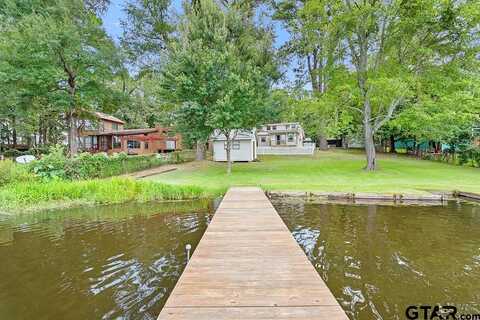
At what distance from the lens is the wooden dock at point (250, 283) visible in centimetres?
268

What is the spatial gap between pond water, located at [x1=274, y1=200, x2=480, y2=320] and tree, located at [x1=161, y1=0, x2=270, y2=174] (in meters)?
8.80

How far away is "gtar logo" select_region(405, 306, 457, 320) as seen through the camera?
3.75 meters

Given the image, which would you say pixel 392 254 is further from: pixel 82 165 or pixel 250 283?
pixel 82 165

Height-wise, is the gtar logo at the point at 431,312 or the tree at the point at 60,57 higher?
the tree at the point at 60,57

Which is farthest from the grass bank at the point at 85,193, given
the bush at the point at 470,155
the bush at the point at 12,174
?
the bush at the point at 470,155

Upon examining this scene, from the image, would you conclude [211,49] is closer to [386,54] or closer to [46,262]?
[386,54]

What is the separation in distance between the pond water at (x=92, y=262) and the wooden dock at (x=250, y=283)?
3.50ft

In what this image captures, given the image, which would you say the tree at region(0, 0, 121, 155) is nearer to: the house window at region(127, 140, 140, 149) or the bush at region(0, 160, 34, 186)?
the bush at region(0, 160, 34, 186)

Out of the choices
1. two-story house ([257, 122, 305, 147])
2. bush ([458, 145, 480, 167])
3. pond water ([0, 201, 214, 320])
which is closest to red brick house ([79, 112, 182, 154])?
two-story house ([257, 122, 305, 147])

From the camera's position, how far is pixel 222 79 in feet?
54.6

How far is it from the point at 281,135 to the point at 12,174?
33.3 metres

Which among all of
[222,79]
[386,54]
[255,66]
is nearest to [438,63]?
[386,54]

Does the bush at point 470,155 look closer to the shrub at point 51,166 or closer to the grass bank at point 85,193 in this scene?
the grass bank at point 85,193

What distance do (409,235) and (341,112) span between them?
48.8 ft
